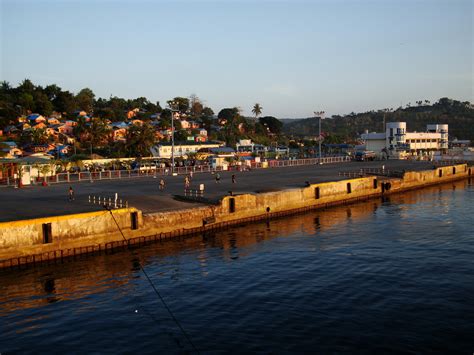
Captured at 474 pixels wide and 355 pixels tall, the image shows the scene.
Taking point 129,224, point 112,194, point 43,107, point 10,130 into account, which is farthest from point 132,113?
point 129,224

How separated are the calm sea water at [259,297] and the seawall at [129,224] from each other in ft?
4.67

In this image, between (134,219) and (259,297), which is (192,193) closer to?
(134,219)

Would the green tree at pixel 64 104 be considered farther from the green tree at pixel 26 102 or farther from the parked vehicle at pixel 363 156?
the parked vehicle at pixel 363 156

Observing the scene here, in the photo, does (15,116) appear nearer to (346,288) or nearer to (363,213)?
(363,213)

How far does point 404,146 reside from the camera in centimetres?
13162

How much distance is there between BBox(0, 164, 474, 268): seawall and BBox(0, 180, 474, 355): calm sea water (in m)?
1.42

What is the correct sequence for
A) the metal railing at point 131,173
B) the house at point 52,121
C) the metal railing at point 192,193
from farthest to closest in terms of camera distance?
the house at point 52,121 → the metal railing at point 131,173 → the metal railing at point 192,193

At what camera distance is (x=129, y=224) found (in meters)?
34.0

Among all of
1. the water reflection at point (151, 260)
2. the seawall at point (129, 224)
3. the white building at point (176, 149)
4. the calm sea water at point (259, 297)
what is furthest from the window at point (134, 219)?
the white building at point (176, 149)

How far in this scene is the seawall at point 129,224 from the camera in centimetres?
2880

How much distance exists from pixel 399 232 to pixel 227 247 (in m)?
14.9

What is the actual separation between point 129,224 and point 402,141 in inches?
4499

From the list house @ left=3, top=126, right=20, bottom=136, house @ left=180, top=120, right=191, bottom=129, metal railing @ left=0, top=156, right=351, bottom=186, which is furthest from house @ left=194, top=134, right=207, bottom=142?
house @ left=3, top=126, right=20, bottom=136

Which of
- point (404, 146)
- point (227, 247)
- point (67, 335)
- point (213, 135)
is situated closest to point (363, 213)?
point (227, 247)
